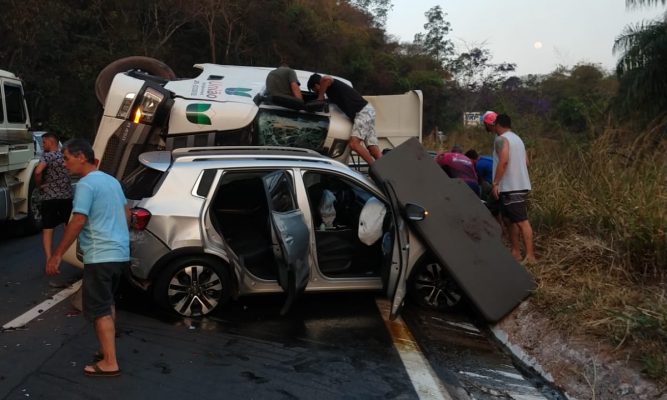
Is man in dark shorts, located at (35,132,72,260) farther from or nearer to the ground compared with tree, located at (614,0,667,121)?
nearer to the ground

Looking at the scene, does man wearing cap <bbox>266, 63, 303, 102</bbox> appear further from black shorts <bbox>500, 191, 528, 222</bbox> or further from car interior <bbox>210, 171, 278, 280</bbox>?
black shorts <bbox>500, 191, 528, 222</bbox>

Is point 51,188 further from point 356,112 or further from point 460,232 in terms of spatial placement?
point 460,232

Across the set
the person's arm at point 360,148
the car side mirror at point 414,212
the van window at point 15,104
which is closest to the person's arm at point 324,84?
the person's arm at point 360,148

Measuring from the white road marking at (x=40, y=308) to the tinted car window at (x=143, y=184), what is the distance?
1353 mm

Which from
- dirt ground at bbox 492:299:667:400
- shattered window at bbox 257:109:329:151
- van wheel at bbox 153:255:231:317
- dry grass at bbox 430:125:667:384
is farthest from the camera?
shattered window at bbox 257:109:329:151

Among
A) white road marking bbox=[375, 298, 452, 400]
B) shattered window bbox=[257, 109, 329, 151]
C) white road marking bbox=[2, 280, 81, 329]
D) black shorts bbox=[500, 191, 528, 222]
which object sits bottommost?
white road marking bbox=[375, 298, 452, 400]

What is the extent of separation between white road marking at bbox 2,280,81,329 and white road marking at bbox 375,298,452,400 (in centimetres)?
325

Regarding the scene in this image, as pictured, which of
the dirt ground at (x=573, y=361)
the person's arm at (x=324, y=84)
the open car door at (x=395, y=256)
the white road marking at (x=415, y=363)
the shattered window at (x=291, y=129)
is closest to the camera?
the dirt ground at (x=573, y=361)

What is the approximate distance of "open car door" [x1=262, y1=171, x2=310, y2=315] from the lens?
5391 mm

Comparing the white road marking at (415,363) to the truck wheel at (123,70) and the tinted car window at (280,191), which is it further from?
the truck wheel at (123,70)

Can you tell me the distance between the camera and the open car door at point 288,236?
5391 millimetres

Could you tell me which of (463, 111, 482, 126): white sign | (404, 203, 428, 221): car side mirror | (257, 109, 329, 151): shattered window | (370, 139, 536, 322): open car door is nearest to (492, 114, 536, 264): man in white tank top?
(370, 139, 536, 322): open car door

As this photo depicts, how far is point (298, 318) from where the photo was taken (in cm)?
603

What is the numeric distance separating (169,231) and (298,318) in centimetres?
146
